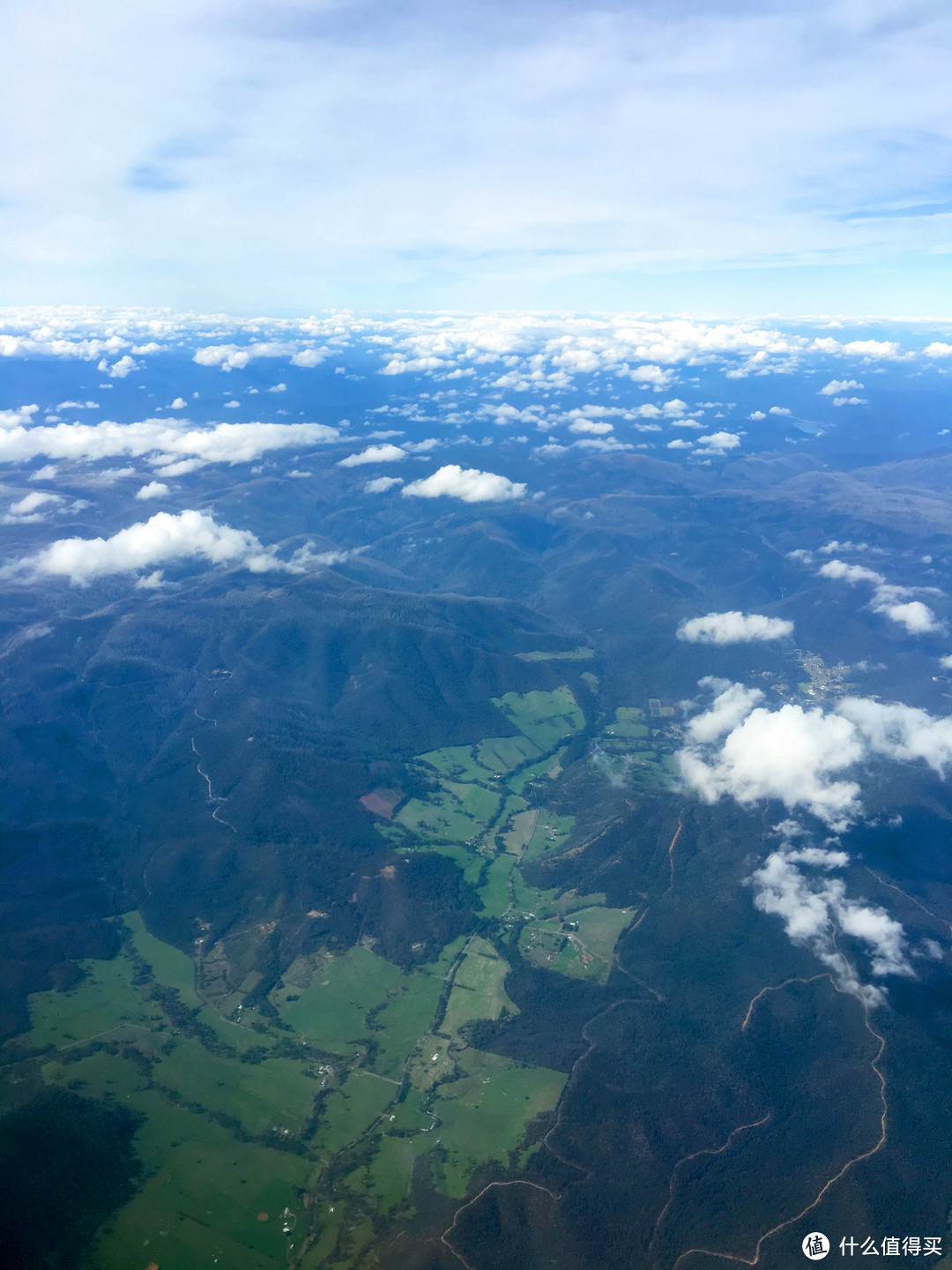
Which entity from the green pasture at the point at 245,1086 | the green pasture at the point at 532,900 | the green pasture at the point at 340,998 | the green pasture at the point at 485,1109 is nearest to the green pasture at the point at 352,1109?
the green pasture at the point at 245,1086

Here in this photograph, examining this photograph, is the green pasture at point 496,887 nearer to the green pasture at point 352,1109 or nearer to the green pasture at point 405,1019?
the green pasture at point 405,1019

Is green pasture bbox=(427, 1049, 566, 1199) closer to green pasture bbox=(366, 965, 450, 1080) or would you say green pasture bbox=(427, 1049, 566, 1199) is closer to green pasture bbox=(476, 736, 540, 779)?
green pasture bbox=(366, 965, 450, 1080)

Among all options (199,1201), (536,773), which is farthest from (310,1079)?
(536,773)

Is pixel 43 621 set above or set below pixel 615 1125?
above

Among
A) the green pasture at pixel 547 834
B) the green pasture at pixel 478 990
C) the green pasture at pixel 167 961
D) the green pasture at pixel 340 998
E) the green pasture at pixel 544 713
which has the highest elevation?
the green pasture at pixel 544 713

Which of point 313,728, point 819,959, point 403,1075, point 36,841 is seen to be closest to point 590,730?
point 313,728

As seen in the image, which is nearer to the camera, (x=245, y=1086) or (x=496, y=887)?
(x=245, y=1086)

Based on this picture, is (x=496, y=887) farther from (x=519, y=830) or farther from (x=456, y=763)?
(x=456, y=763)

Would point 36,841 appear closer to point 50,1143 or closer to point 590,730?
point 50,1143
